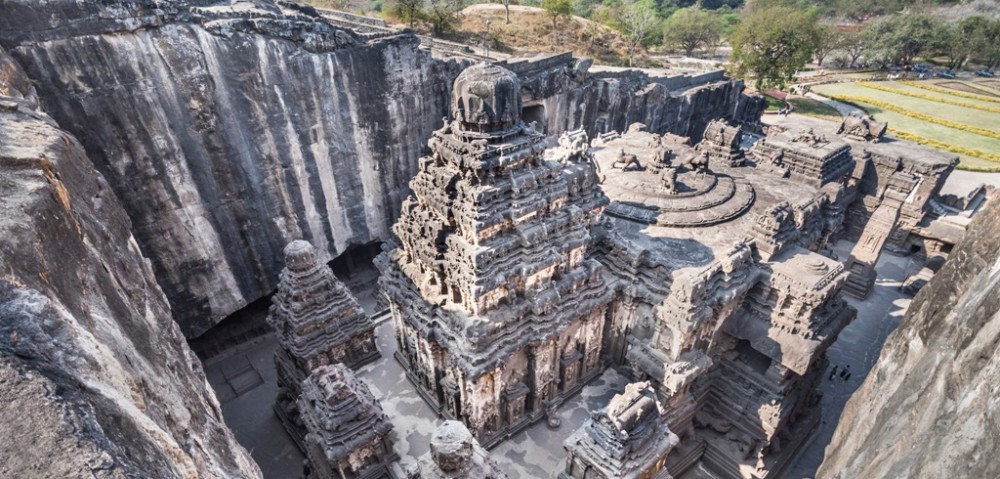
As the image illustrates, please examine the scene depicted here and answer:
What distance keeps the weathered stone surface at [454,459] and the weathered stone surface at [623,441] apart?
2998mm

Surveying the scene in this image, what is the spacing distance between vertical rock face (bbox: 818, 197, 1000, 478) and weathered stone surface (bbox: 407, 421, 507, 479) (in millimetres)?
6179

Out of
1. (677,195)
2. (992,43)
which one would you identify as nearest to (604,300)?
(677,195)

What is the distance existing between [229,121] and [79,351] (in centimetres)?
1838

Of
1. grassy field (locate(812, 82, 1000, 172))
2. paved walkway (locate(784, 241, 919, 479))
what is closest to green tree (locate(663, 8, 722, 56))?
grassy field (locate(812, 82, 1000, 172))

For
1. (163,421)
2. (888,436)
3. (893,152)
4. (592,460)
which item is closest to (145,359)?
(163,421)

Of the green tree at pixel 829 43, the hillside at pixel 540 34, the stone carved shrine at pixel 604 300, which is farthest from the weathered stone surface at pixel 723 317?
the green tree at pixel 829 43

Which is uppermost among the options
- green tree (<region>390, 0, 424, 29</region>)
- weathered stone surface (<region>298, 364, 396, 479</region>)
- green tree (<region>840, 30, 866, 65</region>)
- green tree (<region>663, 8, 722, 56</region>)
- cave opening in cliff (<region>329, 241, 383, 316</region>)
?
green tree (<region>390, 0, 424, 29</region>)

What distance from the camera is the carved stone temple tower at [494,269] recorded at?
1276 cm

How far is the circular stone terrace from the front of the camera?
18236mm

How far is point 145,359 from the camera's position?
579 cm

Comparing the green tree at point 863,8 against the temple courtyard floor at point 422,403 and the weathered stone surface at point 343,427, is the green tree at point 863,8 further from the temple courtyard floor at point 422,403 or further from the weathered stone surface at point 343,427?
the weathered stone surface at point 343,427

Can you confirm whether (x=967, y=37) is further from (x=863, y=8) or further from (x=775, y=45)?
(x=775, y=45)

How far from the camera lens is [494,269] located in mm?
13047

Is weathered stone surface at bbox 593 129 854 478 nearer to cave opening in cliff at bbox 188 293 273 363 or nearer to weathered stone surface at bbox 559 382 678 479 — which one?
weathered stone surface at bbox 559 382 678 479
